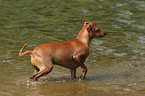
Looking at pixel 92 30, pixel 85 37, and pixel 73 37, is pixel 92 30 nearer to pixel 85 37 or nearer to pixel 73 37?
pixel 85 37

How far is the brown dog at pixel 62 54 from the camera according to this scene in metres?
8.87

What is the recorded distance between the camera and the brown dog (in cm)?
887

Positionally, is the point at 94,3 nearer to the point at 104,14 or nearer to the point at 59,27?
the point at 104,14

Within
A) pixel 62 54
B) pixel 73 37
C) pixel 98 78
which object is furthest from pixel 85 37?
pixel 73 37

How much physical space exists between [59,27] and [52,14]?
3.47 metres

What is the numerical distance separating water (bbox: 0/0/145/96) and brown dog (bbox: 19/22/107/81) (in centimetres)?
47

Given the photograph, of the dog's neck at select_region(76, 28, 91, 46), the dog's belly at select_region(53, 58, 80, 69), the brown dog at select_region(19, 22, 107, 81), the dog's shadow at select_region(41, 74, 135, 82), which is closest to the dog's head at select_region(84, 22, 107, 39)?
the brown dog at select_region(19, 22, 107, 81)

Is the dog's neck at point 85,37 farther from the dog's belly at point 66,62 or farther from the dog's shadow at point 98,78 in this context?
the dog's shadow at point 98,78

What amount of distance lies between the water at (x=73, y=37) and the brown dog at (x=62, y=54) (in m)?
0.47

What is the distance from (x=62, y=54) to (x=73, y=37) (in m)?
6.05

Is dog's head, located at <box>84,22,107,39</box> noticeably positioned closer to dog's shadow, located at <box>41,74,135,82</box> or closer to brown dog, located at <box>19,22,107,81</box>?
brown dog, located at <box>19,22,107,81</box>

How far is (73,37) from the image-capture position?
1516cm

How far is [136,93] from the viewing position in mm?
8203

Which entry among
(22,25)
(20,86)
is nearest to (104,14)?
(22,25)
